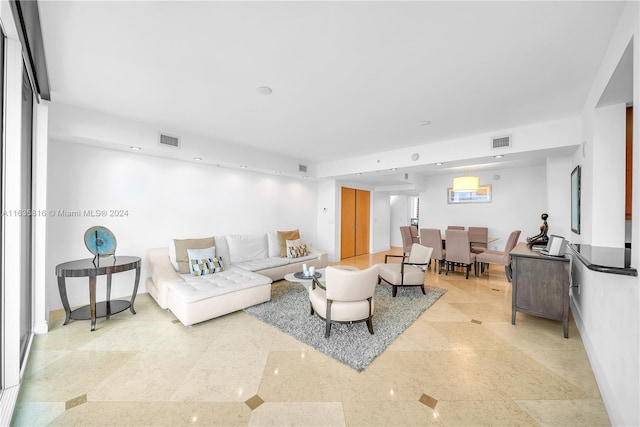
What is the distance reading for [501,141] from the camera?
380 centimetres

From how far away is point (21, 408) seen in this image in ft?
5.82

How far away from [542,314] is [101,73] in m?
5.27

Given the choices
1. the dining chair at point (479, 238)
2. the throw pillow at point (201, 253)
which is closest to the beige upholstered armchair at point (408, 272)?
the dining chair at point (479, 238)

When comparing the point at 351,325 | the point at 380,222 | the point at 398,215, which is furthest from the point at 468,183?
the point at 398,215

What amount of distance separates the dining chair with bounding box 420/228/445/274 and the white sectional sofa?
2758 millimetres

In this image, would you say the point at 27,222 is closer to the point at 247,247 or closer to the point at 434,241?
the point at 247,247

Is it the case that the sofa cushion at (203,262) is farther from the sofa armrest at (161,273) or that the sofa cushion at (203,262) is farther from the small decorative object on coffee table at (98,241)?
the small decorative object on coffee table at (98,241)

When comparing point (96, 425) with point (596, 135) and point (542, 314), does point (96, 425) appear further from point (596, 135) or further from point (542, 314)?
point (596, 135)

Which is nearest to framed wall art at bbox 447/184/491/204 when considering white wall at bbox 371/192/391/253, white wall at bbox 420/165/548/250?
white wall at bbox 420/165/548/250

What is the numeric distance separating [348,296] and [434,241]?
3.65 metres

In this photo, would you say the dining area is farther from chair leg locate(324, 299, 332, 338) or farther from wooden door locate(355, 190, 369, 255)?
chair leg locate(324, 299, 332, 338)

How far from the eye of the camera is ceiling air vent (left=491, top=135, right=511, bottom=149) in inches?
148

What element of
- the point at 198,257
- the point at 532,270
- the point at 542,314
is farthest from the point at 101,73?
the point at 542,314

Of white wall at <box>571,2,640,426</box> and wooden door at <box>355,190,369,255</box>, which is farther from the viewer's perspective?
wooden door at <box>355,190,369,255</box>
